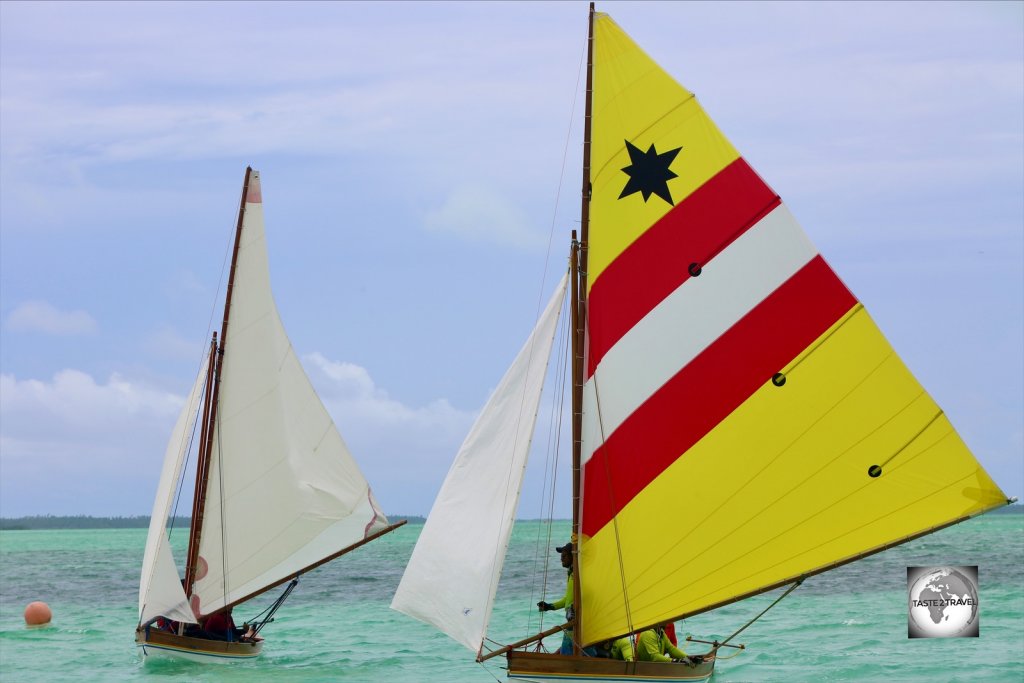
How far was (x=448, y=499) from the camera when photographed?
52.5 feet

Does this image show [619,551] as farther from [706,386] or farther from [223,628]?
[223,628]

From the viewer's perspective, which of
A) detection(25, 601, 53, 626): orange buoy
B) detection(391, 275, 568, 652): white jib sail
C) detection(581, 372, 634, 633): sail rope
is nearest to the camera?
detection(391, 275, 568, 652): white jib sail

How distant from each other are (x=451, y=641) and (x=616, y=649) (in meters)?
13.9

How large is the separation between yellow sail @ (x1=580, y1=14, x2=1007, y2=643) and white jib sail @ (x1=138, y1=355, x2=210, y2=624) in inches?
377

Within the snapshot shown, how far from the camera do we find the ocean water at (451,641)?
78.1 ft

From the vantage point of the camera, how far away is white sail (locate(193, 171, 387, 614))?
24297mm

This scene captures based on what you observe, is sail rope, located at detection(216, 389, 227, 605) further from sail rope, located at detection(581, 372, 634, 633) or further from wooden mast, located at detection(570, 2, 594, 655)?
sail rope, located at detection(581, 372, 634, 633)

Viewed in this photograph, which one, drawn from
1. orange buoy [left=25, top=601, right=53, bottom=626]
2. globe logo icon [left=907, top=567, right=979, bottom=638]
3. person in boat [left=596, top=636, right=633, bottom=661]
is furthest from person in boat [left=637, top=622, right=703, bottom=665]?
orange buoy [left=25, top=601, right=53, bottom=626]

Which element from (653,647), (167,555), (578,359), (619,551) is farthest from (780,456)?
(167,555)

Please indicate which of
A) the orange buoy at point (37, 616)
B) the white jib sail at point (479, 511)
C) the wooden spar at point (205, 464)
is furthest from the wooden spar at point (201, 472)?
the orange buoy at point (37, 616)

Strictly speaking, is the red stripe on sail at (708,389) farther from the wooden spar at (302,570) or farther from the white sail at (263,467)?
the white sail at (263,467)

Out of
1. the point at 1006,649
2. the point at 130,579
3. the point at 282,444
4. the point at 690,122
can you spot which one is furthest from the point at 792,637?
the point at 130,579

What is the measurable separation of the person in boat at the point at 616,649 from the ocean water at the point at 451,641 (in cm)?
149

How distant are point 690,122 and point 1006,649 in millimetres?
15564
